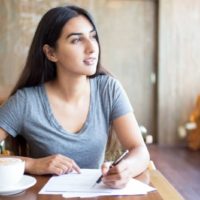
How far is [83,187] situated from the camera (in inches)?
44.6

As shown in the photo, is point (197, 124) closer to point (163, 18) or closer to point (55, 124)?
point (163, 18)

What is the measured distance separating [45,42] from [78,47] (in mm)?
161

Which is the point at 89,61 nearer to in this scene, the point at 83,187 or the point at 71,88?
the point at 71,88

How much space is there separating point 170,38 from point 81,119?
439 centimetres

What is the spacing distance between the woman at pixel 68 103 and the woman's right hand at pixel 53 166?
0.13 m

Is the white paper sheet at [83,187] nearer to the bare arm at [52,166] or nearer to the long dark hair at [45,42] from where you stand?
the bare arm at [52,166]

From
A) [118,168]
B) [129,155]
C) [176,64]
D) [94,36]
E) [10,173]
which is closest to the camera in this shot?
[10,173]

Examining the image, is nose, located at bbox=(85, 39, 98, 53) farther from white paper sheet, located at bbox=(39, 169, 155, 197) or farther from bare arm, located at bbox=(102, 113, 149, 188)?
white paper sheet, located at bbox=(39, 169, 155, 197)

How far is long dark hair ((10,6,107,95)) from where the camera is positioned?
150 centimetres

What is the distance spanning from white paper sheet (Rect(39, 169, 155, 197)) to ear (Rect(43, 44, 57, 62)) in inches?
19.5

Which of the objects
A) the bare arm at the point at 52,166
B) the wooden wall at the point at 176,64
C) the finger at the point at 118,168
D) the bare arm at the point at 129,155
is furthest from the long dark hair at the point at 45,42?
the wooden wall at the point at 176,64

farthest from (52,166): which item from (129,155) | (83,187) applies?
(129,155)

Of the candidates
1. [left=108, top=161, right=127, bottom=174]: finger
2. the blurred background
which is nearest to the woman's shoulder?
[left=108, top=161, right=127, bottom=174]: finger

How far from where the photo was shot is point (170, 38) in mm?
5707
